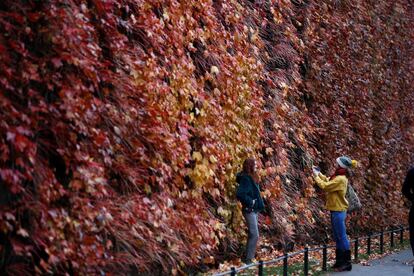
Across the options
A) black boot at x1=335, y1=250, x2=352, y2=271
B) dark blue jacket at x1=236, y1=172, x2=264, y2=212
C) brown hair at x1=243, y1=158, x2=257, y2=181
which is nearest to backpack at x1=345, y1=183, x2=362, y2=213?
black boot at x1=335, y1=250, x2=352, y2=271

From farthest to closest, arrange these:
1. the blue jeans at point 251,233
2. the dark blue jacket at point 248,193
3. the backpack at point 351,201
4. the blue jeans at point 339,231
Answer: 1. the backpack at point 351,201
2. the blue jeans at point 339,231
3. the blue jeans at point 251,233
4. the dark blue jacket at point 248,193

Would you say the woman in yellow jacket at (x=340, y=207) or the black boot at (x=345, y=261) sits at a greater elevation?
the woman in yellow jacket at (x=340, y=207)

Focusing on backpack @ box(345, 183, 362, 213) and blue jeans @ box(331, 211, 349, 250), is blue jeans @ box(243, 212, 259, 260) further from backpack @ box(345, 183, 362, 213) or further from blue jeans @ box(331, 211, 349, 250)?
backpack @ box(345, 183, 362, 213)

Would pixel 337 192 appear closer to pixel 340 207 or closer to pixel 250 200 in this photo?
pixel 340 207

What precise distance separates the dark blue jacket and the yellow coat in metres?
1.30

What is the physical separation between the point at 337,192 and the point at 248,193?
5.63ft

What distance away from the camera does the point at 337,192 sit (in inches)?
508

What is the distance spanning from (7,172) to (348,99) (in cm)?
1415

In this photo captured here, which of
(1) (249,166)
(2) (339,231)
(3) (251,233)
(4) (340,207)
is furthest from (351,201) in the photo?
(1) (249,166)

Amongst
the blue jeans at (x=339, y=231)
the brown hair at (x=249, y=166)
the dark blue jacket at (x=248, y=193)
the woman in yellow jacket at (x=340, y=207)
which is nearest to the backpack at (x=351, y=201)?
the woman in yellow jacket at (x=340, y=207)

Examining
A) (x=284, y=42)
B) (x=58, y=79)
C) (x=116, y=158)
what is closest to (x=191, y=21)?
(x=116, y=158)

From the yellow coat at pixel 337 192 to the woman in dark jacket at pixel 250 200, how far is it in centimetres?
133

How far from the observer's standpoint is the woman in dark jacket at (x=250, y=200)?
1220 centimetres

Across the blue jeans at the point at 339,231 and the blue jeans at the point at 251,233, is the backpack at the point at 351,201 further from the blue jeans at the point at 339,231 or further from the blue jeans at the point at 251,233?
the blue jeans at the point at 251,233
